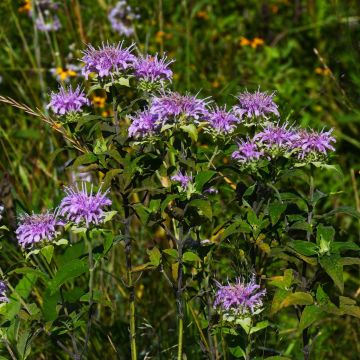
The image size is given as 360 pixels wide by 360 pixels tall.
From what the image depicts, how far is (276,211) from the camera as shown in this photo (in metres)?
1.40

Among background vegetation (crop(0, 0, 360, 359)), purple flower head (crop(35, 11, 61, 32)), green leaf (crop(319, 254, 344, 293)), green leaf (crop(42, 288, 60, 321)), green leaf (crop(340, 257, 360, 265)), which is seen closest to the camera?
green leaf (crop(319, 254, 344, 293))

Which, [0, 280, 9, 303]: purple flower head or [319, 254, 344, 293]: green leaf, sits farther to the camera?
[0, 280, 9, 303]: purple flower head

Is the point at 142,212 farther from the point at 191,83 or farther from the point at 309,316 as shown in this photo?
the point at 191,83

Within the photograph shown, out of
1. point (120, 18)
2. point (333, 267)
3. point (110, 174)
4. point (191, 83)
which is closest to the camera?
point (333, 267)

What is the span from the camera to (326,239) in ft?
4.55

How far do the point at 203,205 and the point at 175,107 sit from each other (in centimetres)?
21

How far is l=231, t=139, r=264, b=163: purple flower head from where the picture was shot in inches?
56.5

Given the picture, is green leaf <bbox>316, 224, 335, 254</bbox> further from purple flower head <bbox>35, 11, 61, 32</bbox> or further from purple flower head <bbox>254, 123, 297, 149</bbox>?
purple flower head <bbox>35, 11, 61, 32</bbox>

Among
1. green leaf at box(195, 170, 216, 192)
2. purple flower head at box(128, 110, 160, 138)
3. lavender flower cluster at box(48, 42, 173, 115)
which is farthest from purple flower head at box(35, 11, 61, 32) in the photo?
green leaf at box(195, 170, 216, 192)

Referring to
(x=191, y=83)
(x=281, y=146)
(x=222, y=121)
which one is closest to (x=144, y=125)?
(x=222, y=121)

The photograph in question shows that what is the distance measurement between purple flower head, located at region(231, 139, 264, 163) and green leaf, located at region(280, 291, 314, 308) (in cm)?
29

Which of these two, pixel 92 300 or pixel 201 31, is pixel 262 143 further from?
pixel 201 31

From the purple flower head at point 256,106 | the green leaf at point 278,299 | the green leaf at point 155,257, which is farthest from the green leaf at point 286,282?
the purple flower head at point 256,106

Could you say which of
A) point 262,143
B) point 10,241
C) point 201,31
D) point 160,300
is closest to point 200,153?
point 262,143
